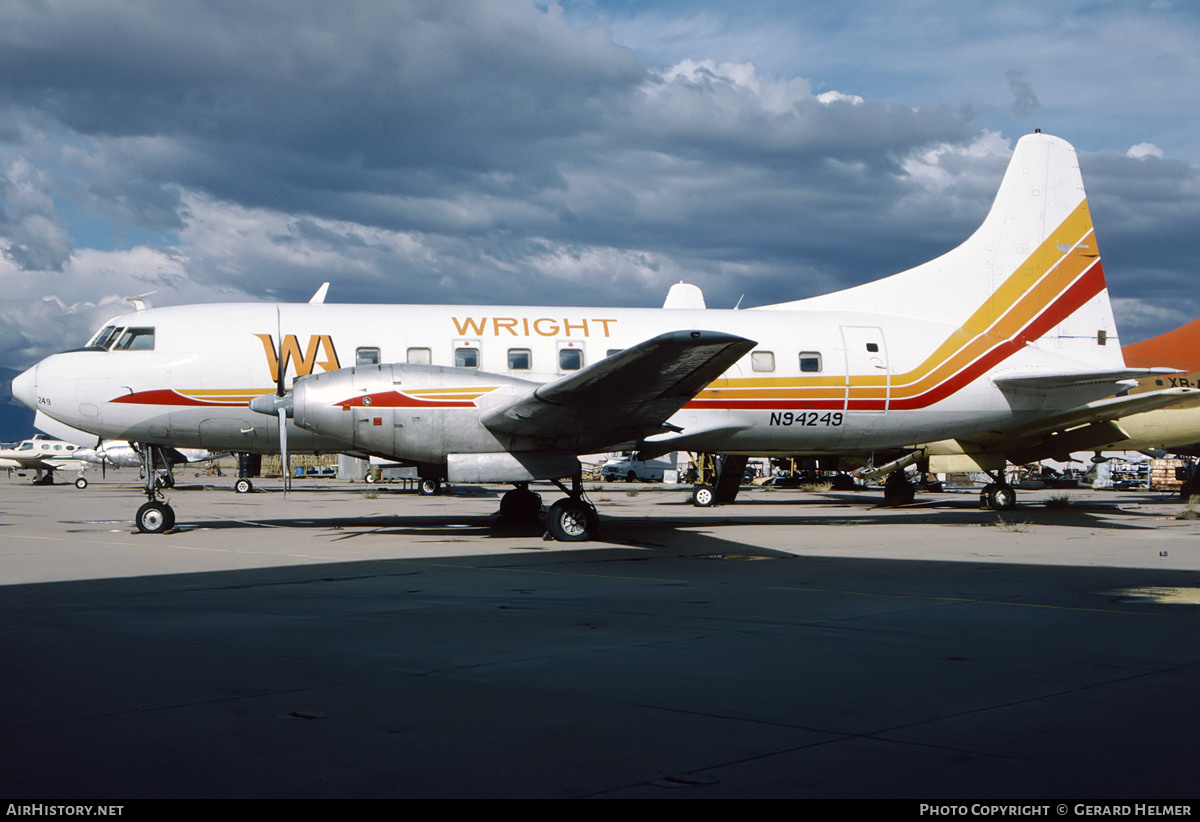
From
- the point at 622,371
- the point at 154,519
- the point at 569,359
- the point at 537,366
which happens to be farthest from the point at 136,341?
the point at 622,371

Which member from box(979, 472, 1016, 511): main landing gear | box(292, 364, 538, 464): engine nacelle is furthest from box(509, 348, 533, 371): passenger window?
box(979, 472, 1016, 511): main landing gear

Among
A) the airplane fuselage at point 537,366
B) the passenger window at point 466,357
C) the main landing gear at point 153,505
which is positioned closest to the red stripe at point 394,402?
the airplane fuselage at point 537,366

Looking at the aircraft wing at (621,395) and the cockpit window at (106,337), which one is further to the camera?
the cockpit window at (106,337)

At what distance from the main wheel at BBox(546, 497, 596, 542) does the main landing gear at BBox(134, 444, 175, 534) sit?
680 cm

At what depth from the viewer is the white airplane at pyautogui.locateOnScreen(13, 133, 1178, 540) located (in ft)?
48.6

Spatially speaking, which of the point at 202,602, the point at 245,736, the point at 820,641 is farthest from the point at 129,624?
the point at 820,641

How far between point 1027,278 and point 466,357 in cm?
1156

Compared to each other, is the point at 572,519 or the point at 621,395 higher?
the point at 621,395

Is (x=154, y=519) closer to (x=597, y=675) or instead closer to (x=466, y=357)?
(x=466, y=357)

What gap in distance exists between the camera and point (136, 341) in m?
17.0

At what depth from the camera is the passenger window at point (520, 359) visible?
17266 millimetres

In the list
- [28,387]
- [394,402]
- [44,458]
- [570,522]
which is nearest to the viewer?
[394,402]

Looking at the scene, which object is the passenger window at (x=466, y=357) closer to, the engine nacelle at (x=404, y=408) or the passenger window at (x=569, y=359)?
the passenger window at (x=569, y=359)

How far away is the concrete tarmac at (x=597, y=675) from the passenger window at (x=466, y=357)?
4603 mm
